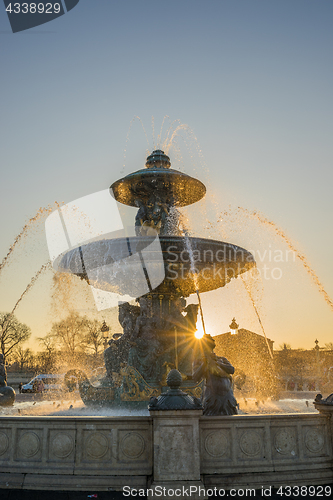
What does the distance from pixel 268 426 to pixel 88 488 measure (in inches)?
89.6

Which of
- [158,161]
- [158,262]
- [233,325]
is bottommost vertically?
[233,325]

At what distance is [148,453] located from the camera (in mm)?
5148

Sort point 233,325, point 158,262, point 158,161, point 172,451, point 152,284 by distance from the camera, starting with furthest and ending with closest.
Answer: point 233,325
point 158,161
point 152,284
point 158,262
point 172,451

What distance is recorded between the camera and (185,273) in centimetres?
1218

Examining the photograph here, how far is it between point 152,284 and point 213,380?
5.70 metres

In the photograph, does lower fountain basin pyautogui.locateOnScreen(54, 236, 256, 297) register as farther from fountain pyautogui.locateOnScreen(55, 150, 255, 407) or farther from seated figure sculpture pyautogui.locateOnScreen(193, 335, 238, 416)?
seated figure sculpture pyautogui.locateOnScreen(193, 335, 238, 416)

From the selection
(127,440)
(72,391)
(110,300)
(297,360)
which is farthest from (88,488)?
(297,360)

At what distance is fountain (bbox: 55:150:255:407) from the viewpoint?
11.1 meters

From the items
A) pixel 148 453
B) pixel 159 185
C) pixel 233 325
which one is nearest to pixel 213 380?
pixel 148 453

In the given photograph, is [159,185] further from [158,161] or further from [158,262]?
[158,262]

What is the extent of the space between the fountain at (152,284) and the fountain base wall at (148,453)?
567cm

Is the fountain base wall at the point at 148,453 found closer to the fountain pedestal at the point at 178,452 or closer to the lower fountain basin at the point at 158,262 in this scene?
the fountain pedestal at the point at 178,452

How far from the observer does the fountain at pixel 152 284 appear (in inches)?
437

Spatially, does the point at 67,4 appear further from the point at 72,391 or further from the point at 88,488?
the point at 72,391
